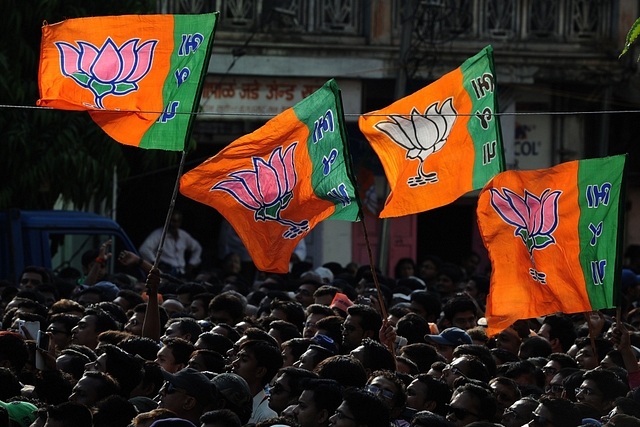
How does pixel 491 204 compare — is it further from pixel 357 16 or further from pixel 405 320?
pixel 357 16

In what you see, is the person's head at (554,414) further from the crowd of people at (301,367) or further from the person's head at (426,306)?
the person's head at (426,306)

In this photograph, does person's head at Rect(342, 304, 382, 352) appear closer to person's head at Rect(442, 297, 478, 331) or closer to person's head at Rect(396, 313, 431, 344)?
person's head at Rect(396, 313, 431, 344)

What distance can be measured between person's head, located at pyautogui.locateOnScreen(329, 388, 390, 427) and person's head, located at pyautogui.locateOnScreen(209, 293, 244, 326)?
3.91 m

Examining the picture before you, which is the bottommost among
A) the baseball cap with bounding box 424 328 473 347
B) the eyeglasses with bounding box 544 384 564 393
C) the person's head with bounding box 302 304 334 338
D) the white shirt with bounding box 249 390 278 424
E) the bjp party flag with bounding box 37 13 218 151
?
the eyeglasses with bounding box 544 384 564 393

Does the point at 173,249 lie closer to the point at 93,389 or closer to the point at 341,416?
the point at 93,389

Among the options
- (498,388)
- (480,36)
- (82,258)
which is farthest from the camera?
(480,36)

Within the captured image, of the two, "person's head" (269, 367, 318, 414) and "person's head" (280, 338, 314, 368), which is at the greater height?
"person's head" (269, 367, 318, 414)

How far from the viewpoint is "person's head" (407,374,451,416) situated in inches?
271

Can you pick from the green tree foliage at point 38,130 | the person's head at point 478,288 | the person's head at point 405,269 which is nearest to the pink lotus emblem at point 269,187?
the person's head at point 478,288

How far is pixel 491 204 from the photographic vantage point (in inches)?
345

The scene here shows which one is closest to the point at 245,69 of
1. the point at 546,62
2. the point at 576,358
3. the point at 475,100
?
the point at 546,62

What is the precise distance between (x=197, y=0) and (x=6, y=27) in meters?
5.24

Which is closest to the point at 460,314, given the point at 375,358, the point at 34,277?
the point at 375,358

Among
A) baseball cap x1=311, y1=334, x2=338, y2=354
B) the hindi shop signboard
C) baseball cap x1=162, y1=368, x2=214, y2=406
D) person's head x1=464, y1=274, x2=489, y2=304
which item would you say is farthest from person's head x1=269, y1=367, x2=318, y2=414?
the hindi shop signboard
